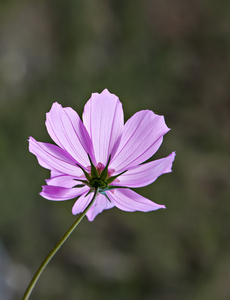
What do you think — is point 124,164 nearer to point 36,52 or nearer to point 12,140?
point 12,140

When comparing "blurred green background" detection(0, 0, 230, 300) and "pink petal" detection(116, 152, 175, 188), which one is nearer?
"pink petal" detection(116, 152, 175, 188)

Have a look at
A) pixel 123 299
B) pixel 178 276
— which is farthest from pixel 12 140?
pixel 178 276

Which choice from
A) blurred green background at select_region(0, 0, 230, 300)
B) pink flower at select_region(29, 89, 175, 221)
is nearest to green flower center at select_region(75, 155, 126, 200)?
pink flower at select_region(29, 89, 175, 221)

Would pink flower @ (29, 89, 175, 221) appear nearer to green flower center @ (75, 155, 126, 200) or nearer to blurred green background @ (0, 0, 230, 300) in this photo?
green flower center @ (75, 155, 126, 200)

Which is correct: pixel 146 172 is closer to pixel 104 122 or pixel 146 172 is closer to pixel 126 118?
pixel 104 122

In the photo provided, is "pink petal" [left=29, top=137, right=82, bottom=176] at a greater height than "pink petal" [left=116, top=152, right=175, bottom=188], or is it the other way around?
"pink petal" [left=116, top=152, right=175, bottom=188]
